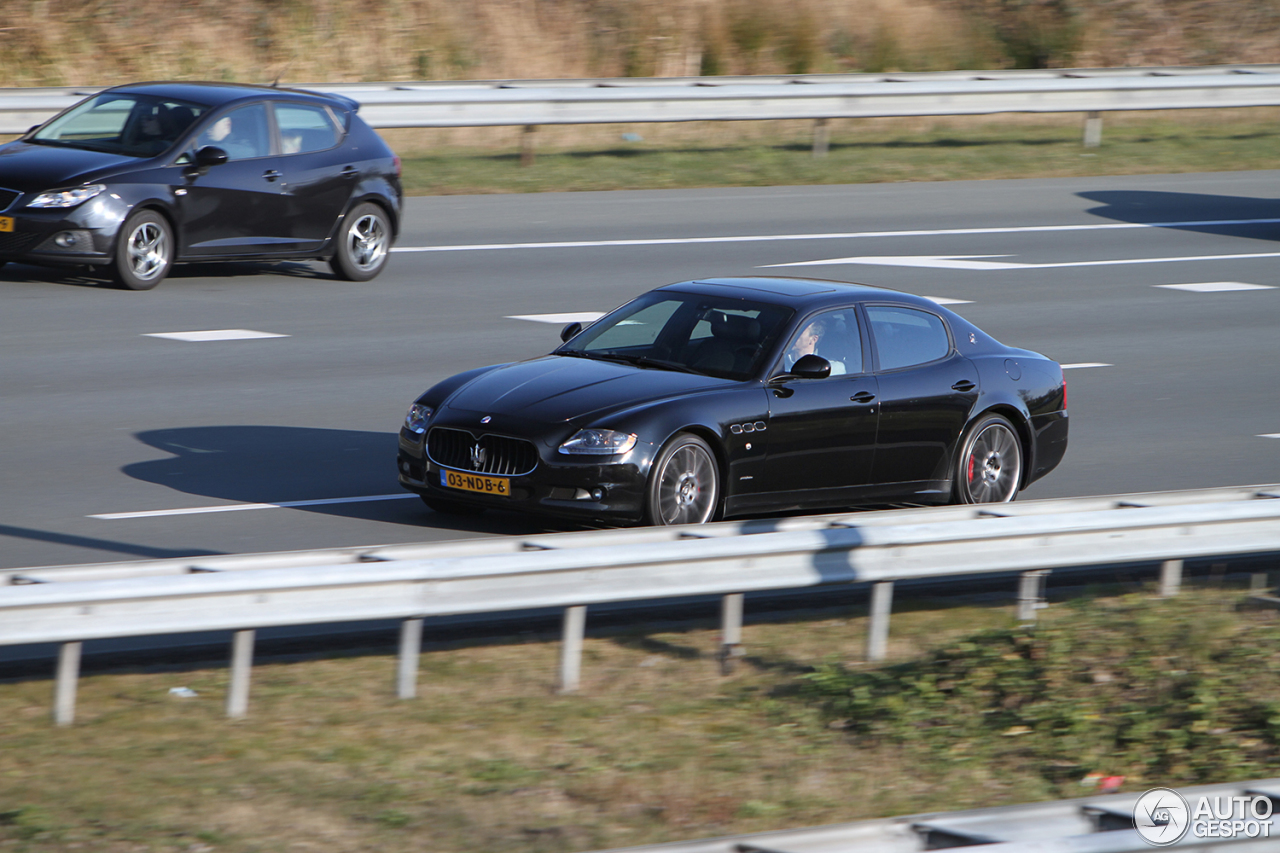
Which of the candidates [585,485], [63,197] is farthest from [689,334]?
[63,197]

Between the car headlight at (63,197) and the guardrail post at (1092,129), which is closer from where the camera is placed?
the car headlight at (63,197)

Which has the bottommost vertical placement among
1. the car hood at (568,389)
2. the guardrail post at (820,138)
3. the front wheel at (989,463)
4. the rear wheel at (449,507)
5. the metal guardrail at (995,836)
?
the metal guardrail at (995,836)

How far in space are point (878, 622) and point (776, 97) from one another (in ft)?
60.6

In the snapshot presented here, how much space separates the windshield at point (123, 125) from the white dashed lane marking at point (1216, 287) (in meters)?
10.3

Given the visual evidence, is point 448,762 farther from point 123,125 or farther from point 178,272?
point 178,272

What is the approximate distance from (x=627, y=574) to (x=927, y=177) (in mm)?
19503

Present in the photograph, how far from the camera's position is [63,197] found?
620 inches

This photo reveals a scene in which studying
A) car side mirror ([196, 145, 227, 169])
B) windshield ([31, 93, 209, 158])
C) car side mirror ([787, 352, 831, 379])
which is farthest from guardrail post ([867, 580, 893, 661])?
windshield ([31, 93, 209, 158])

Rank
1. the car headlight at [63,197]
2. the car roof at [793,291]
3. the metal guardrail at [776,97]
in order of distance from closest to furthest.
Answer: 1. the car roof at [793,291]
2. the car headlight at [63,197]
3. the metal guardrail at [776,97]

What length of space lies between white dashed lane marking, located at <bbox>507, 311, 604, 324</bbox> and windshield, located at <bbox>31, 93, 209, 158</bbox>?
3.44 m

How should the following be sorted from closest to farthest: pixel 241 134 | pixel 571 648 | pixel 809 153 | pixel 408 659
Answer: pixel 408 659, pixel 571 648, pixel 241 134, pixel 809 153

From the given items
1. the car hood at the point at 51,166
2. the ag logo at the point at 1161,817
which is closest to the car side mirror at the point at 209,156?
the car hood at the point at 51,166

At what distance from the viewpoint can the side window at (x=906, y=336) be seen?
11.3 metres

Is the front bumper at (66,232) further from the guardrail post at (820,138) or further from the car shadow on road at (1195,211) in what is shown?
the car shadow on road at (1195,211)
